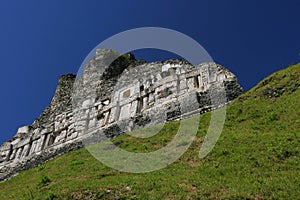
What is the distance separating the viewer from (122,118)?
2811 cm

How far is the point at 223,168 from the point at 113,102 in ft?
57.2

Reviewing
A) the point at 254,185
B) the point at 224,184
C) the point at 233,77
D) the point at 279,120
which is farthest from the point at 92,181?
the point at 233,77

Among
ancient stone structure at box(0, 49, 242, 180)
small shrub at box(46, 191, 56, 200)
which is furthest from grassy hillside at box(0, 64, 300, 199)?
ancient stone structure at box(0, 49, 242, 180)

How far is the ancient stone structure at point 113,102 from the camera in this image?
24.7 m

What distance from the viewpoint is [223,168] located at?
1396 cm

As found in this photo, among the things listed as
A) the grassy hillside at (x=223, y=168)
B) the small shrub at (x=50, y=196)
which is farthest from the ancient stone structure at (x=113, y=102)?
the small shrub at (x=50, y=196)

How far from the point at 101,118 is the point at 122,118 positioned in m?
2.74

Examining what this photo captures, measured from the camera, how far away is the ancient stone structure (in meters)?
24.7

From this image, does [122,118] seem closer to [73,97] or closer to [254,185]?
[73,97]

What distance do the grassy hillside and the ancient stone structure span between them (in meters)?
3.10

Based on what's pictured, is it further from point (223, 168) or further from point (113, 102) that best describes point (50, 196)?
point (113, 102)

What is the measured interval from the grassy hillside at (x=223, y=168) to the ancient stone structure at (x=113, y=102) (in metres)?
3.10

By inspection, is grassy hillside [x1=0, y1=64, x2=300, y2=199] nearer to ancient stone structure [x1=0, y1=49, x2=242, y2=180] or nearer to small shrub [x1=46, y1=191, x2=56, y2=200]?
small shrub [x1=46, y1=191, x2=56, y2=200]

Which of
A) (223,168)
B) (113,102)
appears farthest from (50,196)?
(113,102)
